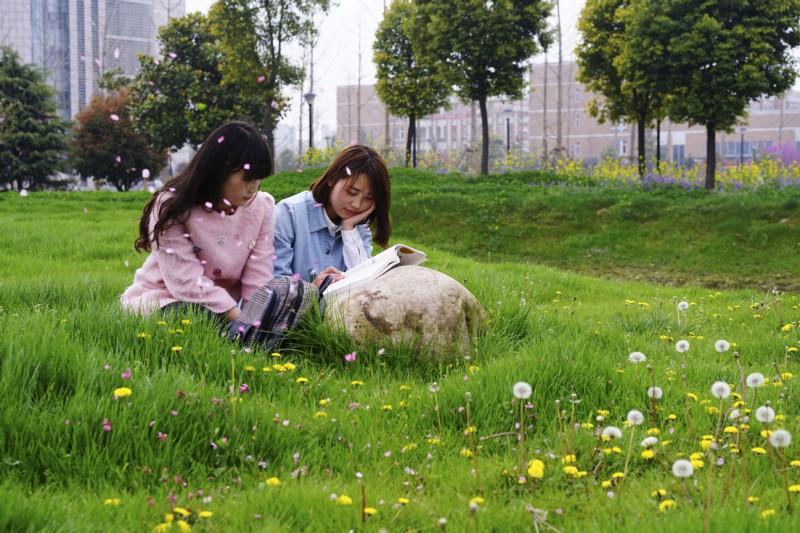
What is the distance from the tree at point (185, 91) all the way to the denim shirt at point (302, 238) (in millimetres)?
23194

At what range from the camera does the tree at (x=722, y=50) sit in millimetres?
14797

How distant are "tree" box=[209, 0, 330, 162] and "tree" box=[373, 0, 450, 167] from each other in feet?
10.7

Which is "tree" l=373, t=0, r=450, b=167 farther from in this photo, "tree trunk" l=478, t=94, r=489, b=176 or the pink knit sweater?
the pink knit sweater

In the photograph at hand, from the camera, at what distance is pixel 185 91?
90.2 ft

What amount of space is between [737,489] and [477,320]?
2.08 m

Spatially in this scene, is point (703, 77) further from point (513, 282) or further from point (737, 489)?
point (737, 489)

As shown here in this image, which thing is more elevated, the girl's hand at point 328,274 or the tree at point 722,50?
the tree at point 722,50

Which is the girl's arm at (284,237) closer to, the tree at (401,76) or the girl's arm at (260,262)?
the girl's arm at (260,262)

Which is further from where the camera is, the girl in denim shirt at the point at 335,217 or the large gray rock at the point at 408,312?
the girl in denim shirt at the point at 335,217

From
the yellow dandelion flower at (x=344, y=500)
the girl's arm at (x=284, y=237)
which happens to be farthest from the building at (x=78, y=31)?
the yellow dandelion flower at (x=344, y=500)

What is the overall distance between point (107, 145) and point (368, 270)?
102 ft

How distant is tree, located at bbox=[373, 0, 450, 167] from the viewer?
23.5 meters

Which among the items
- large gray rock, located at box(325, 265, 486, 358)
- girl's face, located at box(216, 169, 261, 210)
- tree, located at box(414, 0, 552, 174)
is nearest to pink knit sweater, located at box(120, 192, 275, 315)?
girl's face, located at box(216, 169, 261, 210)

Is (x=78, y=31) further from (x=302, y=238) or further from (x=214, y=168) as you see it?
(x=214, y=168)
